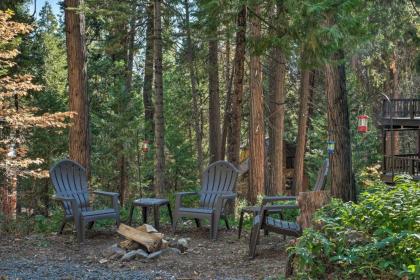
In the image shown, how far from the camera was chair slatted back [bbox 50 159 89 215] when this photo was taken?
6137 millimetres

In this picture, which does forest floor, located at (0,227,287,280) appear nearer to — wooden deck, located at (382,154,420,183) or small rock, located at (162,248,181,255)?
small rock, located at (162,248,181,255)

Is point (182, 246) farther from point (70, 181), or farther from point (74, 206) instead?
point (70, 181)

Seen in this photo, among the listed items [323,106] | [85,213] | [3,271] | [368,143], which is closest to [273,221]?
[85,213]

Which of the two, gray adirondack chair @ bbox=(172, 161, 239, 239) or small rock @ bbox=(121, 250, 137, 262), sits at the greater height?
gray adirondack chair @ bbox=(172, 161, 239, 239)

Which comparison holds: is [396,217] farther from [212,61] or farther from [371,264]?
[212,61]

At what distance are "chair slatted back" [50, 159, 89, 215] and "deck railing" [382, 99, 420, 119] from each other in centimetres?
1073

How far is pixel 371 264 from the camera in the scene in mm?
2965

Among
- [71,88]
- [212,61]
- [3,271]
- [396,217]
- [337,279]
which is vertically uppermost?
[212,61]

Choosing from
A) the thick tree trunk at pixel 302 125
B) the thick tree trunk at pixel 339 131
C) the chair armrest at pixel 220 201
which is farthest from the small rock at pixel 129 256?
the thick tree trunk at pixel 302 125

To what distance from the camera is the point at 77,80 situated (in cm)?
758

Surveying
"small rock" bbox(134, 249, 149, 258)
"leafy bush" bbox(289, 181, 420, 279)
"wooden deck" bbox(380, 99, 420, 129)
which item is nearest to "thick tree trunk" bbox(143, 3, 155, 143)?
"wooden deck" bbox(380, 99, 420, 129)

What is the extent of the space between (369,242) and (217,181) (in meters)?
3.39

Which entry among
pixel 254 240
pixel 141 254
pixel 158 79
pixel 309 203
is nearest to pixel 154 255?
pixel 141 254

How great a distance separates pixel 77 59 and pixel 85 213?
278 cm
